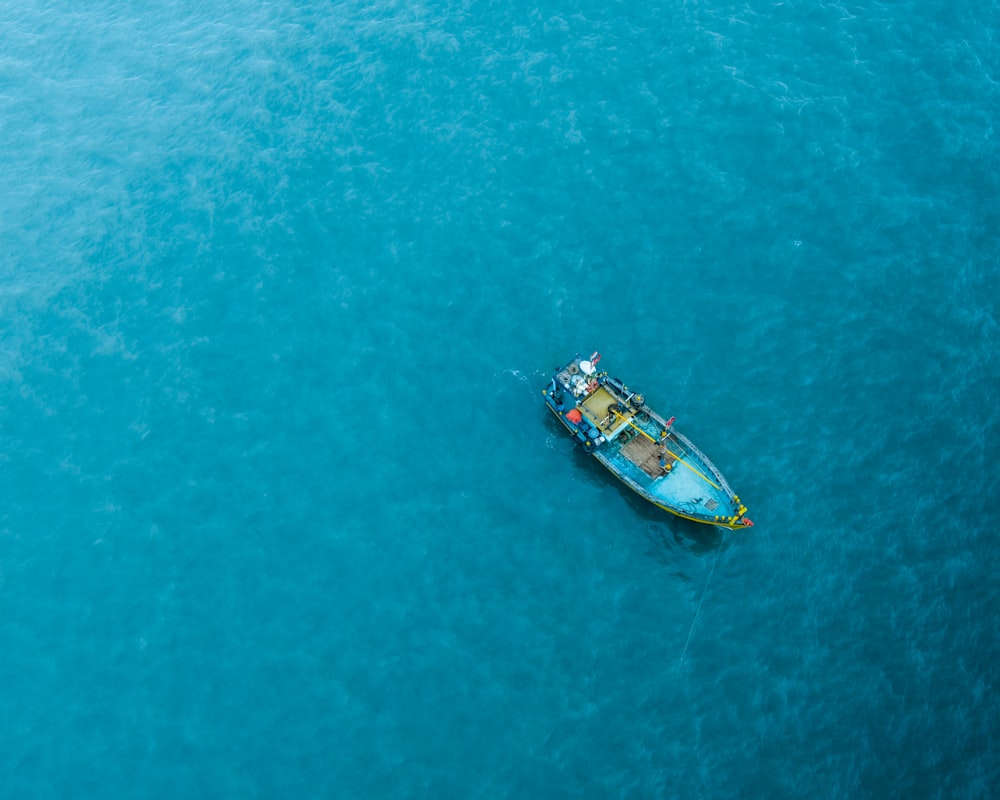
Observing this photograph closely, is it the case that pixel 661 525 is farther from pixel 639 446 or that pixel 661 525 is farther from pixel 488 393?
pixel 488 393

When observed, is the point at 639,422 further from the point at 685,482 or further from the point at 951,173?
the point at 951,173

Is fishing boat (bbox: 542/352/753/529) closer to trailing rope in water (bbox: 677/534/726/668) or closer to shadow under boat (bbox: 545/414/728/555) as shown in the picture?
shadow under boat (bbox: 545/414/728/555)

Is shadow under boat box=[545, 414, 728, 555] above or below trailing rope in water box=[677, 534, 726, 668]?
above

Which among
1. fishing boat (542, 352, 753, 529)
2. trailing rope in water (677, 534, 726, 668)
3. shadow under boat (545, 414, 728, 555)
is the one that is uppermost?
fishing boat (542, 352, 753, 529)

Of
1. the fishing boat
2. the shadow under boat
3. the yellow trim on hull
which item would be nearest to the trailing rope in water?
the shadow under boat

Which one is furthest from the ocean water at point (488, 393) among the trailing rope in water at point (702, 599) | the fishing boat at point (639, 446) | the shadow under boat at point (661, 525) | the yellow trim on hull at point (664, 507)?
the fishing boat at point (639, 446)

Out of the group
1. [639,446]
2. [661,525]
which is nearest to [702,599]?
[661,525]
